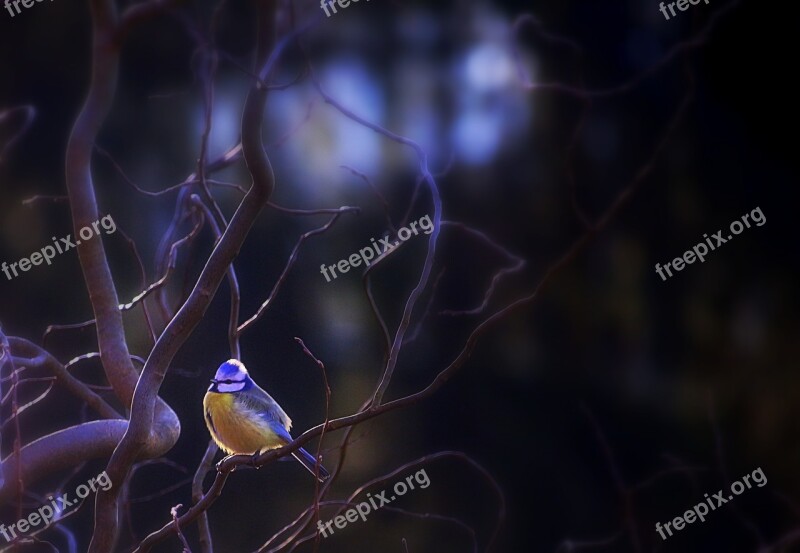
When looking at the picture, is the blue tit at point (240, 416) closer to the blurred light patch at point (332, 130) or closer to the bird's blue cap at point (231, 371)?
the bird's blue cap at point (231, 371)

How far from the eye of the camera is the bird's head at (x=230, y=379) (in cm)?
160

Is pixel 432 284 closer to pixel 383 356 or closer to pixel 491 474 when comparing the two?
pixel 383 356

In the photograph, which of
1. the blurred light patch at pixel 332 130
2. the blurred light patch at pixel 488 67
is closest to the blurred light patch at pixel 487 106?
the blurred light patch at pixel 488 67

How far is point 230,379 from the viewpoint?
1.60 meters

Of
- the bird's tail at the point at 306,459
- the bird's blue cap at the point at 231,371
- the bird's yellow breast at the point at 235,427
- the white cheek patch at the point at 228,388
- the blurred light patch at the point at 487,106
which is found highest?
the blurred light patch at the point at 487,106

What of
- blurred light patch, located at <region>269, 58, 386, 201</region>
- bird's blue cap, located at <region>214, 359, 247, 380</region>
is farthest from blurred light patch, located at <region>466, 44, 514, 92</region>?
bird's blue cap, located at <region>214, 359, 247, 380</region>

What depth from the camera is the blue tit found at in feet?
5.19

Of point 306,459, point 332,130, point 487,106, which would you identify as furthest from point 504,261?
point 306,459

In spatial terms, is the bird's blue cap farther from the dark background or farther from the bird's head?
the dark background

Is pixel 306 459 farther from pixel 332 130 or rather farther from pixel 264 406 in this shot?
pixel 332 130

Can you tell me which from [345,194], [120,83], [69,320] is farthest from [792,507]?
[120,83]

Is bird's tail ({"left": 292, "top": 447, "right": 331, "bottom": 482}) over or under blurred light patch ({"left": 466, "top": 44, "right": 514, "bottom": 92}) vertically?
under

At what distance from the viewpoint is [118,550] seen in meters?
1.71

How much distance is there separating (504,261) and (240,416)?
689 mm
